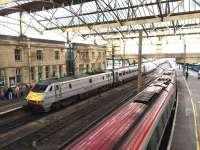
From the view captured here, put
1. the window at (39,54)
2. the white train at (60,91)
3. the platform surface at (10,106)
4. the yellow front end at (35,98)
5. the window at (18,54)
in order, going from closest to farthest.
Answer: the yellow front end at (35,98)
the white train at (60,91)
the platform surface at (10,106)
the window at (18,54)
the window at (39,54)

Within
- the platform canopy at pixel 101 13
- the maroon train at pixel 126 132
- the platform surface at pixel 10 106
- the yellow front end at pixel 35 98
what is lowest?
the platform surface at pixel 10 106

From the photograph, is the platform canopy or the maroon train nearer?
the maroon train

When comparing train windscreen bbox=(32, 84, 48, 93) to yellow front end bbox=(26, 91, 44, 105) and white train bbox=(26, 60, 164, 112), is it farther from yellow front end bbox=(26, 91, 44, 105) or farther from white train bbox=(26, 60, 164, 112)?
yellow front end bbox=(26, 91, 44, 105)

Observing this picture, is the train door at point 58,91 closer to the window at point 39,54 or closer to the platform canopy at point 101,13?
the platform canopy at point 101,13

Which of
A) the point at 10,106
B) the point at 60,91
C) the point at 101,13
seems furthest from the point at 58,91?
the point at 101,13

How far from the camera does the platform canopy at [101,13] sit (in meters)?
28.5

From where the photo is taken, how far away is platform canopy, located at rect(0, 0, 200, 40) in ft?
93.6

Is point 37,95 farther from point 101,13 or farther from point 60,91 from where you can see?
point 101,13

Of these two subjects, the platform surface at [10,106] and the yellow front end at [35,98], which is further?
the platform surface at [10,106]

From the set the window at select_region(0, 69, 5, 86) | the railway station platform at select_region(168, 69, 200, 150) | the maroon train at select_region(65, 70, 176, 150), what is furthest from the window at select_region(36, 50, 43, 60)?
the maroon train at select_region(65, 70, 176, 150)

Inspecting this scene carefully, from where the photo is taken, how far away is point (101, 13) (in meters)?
37.4

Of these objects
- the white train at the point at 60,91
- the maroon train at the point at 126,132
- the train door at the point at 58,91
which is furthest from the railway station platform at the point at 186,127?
the train door at the point at 58,91

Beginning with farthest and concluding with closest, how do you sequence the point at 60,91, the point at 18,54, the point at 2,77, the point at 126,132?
the point at 18,54
the point at 2,77
the point at 60,91
the point at 126,132

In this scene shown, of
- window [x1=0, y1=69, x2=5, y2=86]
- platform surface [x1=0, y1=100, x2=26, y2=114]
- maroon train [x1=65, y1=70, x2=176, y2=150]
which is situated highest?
window [x1=0, y1=69, x2=5, y2=86]
